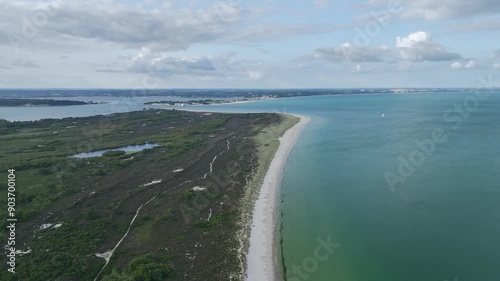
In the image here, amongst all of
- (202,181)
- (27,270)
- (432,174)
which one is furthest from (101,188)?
(432,174)

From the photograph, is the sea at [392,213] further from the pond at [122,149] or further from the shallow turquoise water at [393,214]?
the pond at [122,149]

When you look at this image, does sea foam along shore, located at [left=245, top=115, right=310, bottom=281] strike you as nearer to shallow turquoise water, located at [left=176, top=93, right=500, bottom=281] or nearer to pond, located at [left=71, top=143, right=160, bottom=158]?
shallow turquoise water, located at [left=176, top=93, right=500, bottom=281]

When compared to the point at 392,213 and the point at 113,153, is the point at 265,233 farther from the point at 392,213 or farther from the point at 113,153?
the point at 113,153

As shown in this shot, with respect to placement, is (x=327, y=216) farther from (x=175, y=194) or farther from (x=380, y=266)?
(x=175, y=194)

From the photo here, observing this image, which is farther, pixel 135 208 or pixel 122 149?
pixel 122 149

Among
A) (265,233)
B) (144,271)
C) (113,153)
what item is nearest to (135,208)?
(144,271)

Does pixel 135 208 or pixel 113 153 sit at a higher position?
pixel 113 153

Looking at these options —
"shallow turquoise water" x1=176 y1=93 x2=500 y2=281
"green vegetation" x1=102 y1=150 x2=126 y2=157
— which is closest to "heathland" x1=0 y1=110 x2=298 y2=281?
"green vegetation" x1=102 y1=150 x2=126 y2=157

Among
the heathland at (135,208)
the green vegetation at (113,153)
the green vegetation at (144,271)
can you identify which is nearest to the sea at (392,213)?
the heathland at (135,208)
